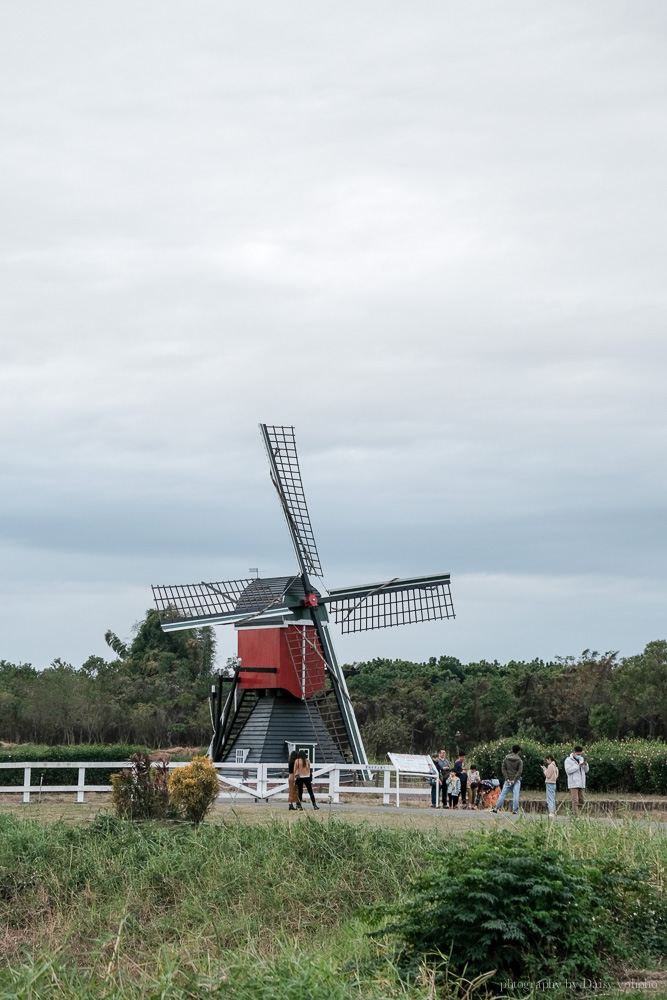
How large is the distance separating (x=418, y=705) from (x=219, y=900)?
43.9 m

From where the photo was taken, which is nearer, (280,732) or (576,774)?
(576,774)

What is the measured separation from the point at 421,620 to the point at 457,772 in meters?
10.5

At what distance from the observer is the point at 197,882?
12266 mm

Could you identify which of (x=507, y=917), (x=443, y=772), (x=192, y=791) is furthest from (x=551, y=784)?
(x=507, y=917)

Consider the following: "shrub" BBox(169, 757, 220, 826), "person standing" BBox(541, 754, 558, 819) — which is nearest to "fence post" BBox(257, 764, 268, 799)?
"person standing" BBox(541, 754, 558, 819)

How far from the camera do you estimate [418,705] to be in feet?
180

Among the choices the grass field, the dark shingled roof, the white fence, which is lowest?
the grass field

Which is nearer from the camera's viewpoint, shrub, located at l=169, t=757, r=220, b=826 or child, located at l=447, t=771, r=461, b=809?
shrub, located at l=169, t=757, r=220, b=826

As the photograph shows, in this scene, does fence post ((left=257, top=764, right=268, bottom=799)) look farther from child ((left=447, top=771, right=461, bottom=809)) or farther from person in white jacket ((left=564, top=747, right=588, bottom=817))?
person in white jacket ((left=564, top=747, right=588, bottom=817))

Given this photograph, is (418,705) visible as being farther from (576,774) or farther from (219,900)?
(219,900)

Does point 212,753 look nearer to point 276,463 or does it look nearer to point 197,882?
point 276,463

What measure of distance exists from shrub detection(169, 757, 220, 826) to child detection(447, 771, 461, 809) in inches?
323

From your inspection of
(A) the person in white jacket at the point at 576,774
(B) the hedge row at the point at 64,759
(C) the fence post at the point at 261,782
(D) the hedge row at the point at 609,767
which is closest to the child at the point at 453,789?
(A) the person in white jacket at the point at 576,774

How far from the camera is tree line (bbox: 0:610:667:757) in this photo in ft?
155
